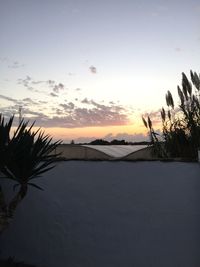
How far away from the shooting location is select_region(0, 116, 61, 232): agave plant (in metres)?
6.18

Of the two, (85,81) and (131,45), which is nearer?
(131,45)

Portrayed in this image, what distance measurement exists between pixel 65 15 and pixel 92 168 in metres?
4.56

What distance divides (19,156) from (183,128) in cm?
341

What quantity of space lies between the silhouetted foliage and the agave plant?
260 centimetres

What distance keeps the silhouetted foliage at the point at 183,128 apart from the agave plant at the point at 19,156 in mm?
2600

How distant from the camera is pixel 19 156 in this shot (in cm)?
636

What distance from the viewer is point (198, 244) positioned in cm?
601

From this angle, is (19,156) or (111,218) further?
(111,218)

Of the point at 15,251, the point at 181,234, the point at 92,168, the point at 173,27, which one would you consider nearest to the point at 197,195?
the point at 181,234

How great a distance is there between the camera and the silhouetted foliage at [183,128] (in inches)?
298

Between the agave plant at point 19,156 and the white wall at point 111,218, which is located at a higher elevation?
the agave plant at point 19,156

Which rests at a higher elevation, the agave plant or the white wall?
the agave plant

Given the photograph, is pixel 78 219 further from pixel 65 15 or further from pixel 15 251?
pixel 65 15

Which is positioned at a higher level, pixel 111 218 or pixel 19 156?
pixel 19 156
